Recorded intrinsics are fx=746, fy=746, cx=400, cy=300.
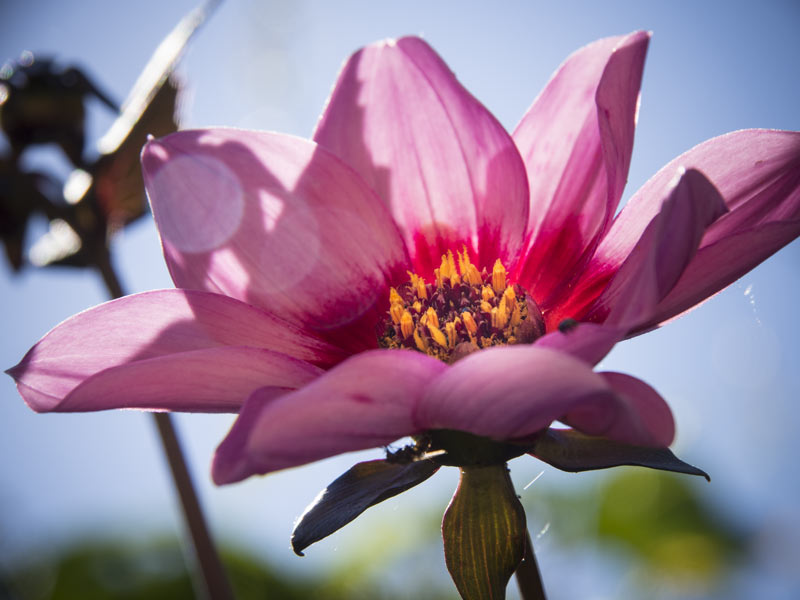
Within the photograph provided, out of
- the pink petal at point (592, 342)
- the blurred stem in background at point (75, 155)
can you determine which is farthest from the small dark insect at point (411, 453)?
the blurred stem in background at point (75, 155)

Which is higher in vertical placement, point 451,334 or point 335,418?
point 335,418

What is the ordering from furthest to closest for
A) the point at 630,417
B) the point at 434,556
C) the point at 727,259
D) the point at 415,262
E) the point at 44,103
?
1. the point at 434,556
2. the point at 44,103
3. the point at 415,262
4. the point at 727,259
5. the point at 630,417

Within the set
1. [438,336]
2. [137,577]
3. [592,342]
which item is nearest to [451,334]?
[438,336]

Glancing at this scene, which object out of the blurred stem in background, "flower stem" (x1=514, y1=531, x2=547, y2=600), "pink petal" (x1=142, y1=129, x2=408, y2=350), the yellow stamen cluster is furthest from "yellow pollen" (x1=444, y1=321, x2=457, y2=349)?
the blurred stem in background

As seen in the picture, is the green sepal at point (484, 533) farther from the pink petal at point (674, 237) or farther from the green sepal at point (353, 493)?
the pink petal at point (674, 237)

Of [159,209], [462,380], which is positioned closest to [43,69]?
[159,209]

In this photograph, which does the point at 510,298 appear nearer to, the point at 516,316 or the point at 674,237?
the point at 516,316

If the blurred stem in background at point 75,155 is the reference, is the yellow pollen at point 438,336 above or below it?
below

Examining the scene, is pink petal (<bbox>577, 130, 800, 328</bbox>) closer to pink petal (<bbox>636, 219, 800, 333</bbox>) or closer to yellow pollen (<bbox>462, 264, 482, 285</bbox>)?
pink petal (<bbox>636, 219, 800, 333</bbox>)
